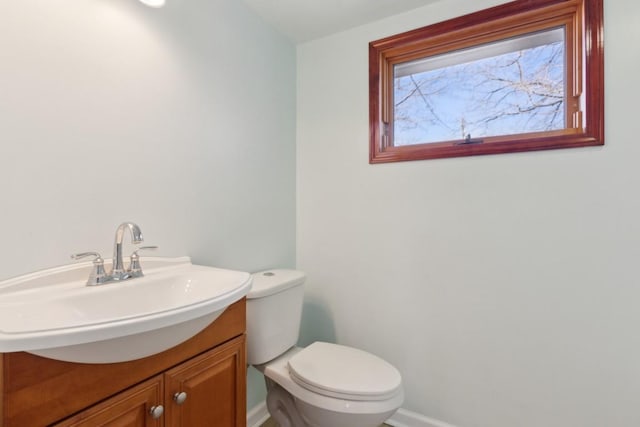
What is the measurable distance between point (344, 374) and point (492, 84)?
1501mm

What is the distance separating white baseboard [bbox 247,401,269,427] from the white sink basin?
91 cm

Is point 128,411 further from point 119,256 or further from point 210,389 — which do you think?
point 119,256

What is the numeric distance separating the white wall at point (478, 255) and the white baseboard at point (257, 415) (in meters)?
0.47

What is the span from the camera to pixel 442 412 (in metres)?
1.51

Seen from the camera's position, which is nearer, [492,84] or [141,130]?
[141,130]

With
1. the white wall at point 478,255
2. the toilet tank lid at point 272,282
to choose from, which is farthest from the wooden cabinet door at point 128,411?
the white wall at point 478,255

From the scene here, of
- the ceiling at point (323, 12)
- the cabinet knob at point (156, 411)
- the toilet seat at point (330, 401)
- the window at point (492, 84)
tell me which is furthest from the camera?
the ceiling at point (323, 12)

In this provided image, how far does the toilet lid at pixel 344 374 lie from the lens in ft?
3.70

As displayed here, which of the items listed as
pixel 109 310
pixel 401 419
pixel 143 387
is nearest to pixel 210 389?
pixel 143 387

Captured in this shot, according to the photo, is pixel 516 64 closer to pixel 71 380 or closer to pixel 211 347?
pixel 211 347

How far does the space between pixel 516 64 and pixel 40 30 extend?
6.01 ft

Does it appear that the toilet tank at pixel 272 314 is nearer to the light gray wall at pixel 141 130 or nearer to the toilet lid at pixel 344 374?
the toilet lid at pixel 344 374

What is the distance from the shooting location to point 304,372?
48.4 inches

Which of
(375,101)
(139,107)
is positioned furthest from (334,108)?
(139,107)
